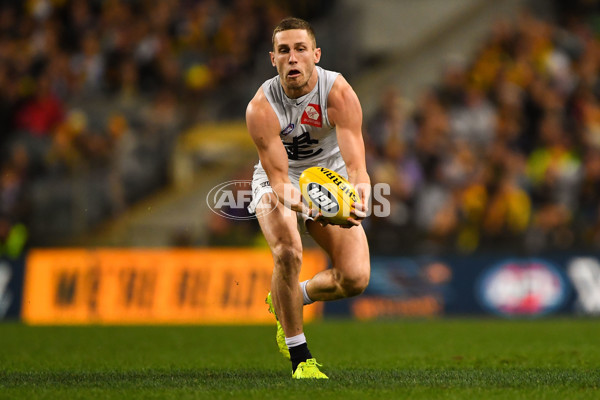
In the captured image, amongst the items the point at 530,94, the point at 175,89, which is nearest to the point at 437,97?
the point at 530,94

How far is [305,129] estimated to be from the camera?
7.25m

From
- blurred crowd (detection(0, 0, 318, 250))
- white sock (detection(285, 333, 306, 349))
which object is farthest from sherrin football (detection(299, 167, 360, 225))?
blurred crowd (detection(0, 0, 318, 250))

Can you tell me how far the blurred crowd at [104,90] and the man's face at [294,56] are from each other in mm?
8810

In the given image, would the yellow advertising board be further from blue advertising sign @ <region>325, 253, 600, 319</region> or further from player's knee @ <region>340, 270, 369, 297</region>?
player's knee @ <region>340, 270, 369, 297</region>

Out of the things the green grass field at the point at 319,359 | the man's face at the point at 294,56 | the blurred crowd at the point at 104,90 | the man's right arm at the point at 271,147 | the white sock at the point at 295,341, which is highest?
the blurred crowd at the point at 104,90

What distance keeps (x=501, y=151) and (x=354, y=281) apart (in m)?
8.66

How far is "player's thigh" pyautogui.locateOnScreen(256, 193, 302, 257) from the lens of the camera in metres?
6.98

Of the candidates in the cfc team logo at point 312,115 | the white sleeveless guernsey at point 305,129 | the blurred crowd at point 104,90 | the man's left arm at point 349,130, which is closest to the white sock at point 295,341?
the white sleeveless guernsey at point 305,129

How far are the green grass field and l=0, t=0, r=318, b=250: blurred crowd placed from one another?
10.3ft

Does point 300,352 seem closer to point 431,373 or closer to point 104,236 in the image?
point 431,373

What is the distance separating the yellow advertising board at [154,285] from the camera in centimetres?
1494

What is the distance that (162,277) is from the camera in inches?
594

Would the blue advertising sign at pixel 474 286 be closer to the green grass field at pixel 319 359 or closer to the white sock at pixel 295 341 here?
the green grass field at pixel 319 359

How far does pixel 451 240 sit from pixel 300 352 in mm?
8396
